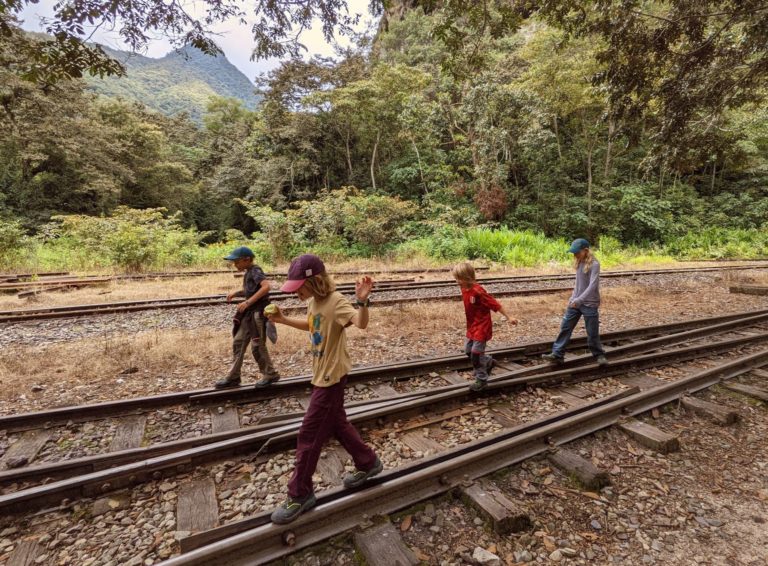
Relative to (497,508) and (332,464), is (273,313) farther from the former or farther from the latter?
(497,508)

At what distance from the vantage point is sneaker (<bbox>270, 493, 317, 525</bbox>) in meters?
2.61

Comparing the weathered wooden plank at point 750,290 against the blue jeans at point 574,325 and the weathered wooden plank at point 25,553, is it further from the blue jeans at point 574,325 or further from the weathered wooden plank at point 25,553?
the weathered wooden plank at point 25,553

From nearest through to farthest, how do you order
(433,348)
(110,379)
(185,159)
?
(110,379) < (433,348) < (185,159)


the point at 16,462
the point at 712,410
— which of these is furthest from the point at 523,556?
the point at 16,462

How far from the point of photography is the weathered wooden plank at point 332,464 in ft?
10.9

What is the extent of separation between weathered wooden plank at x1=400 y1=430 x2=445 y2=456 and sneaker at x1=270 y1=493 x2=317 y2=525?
4.04 feet

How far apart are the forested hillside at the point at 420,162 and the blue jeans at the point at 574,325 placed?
41.7 ft

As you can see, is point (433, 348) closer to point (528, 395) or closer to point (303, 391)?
point (528, 395)

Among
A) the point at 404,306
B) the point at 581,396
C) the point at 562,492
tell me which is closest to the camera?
the point at 562,492

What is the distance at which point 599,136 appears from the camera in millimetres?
25266

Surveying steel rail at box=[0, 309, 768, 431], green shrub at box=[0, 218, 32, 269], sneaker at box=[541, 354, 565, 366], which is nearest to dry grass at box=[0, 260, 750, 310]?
green shrub at box=[0, 218, 32, 269]

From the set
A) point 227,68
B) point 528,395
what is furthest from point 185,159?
point 227,68

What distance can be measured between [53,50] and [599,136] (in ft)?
92.1

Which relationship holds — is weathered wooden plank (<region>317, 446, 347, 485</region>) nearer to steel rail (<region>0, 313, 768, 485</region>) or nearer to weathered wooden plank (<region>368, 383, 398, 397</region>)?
steel rail (<region>0, 313, 768, 485</region>)
